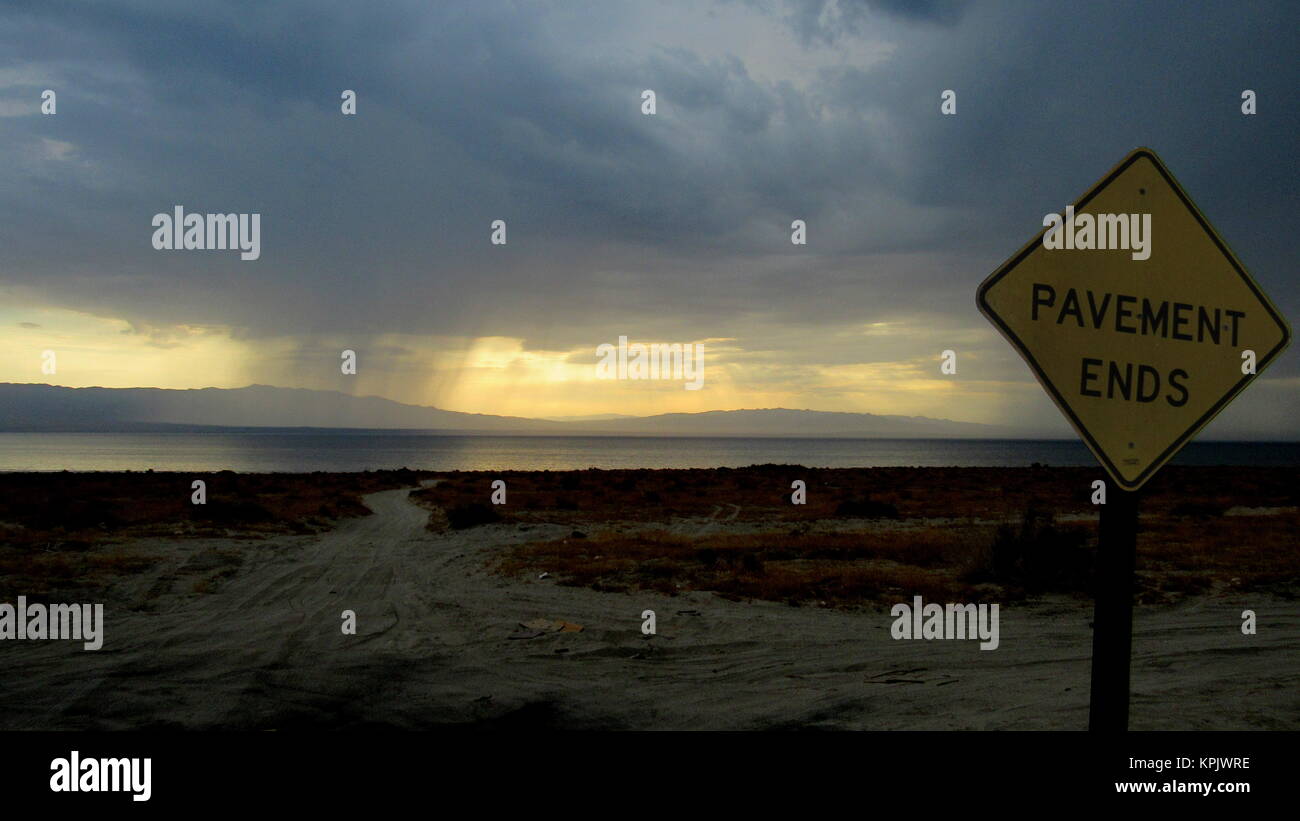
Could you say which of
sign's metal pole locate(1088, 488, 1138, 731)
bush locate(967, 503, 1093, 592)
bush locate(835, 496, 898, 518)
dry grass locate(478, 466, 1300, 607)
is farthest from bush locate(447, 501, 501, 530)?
sign's metal pole locate(1088, 488, 1138, 731)

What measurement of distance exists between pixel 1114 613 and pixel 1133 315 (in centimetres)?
120

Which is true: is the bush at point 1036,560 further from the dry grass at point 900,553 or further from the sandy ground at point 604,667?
the sandy ground at point 604,667

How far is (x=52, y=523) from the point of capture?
20.2 m

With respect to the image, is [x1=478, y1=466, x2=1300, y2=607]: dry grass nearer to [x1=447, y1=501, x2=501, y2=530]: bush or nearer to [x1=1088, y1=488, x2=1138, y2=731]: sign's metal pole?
[x1=447, y1=501, x2=501, y2=530]: bush

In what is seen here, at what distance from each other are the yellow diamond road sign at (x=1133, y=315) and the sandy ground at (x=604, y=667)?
3894mm

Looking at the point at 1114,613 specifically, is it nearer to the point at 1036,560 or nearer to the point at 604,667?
the point at 604,667

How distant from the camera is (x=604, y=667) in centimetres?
801

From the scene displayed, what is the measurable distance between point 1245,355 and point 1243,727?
14.9 ft

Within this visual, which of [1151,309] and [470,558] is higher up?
[1151,309]

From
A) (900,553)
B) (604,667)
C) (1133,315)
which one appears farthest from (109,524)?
(1133,315)

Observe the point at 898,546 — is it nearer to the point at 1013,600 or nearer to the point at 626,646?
the point at 1013,600

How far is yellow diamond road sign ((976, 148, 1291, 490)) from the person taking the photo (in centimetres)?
290

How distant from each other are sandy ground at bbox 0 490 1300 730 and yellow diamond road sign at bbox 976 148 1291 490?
3.89m
